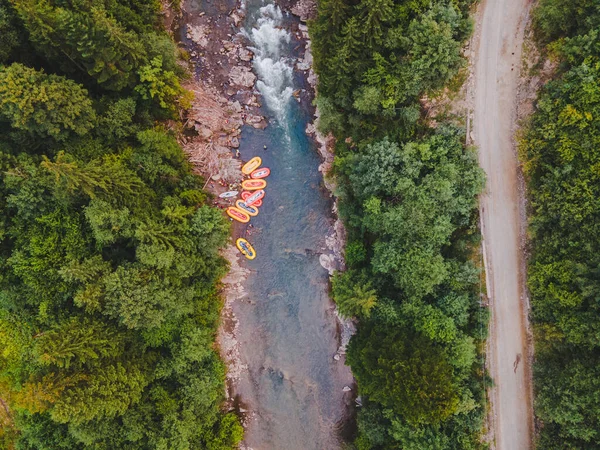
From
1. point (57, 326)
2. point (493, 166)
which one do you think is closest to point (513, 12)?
point (493, 166)

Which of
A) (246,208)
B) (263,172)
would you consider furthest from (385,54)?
(246,208)

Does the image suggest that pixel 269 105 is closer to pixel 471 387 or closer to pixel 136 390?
pixel 136 390

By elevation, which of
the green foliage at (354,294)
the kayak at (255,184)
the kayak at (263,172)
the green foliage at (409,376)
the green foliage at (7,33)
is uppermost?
the green foliage at (7,33)

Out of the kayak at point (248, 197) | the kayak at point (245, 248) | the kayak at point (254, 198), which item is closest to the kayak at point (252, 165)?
the kayak at point (248, 197)

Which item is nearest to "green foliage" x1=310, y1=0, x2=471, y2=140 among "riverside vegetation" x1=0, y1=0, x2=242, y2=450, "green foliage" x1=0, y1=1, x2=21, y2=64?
"riverside vegetation" x1=0, y1=0, x2=242, y2=450

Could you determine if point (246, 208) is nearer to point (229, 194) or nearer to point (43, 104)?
point (229, 194)

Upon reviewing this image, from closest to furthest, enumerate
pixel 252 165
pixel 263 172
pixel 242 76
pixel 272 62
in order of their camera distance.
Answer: pixel 272 62, pixel 242 76, pixel 263 172, pixel 252 165

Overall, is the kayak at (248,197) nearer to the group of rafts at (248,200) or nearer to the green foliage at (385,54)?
the group of rafts at (248,200)
